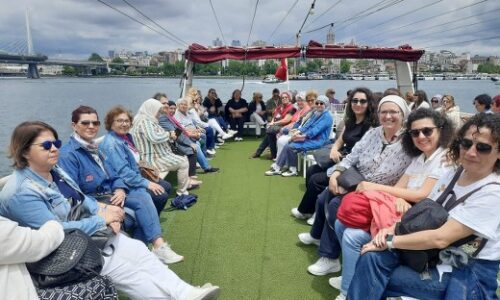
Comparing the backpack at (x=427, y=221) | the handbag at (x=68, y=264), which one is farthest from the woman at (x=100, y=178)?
the backpack at (x=427, y=221)

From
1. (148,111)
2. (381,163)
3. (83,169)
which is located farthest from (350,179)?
(148,111)

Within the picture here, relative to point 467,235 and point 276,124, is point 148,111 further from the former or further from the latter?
point 467,235

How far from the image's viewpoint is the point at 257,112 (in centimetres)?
888

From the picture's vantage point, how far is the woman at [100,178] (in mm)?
2678

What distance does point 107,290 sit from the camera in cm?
178

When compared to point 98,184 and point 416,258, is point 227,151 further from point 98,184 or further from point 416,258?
point 416,258

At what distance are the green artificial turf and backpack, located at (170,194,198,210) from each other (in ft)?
0.27

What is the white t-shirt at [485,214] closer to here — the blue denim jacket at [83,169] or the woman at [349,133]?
the woman at [349,133]

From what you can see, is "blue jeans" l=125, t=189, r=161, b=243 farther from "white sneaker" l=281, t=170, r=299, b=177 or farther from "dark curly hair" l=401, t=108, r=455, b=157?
"white sneaker" l=281, t=170, r=299, b=177

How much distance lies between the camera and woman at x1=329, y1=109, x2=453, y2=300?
2.26 meters

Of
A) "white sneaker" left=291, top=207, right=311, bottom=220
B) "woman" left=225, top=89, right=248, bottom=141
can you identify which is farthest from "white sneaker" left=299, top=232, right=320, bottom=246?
"woman" left=225, top=89, right=248, bottom=141

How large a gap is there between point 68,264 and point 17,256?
22cm

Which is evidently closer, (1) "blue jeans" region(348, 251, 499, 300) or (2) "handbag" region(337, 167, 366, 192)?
(1) "blue jeans" region(348, 251, 499, 300)

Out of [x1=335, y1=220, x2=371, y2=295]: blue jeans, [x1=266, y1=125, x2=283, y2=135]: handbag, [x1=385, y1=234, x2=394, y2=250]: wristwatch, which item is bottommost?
[x1=335, y1=220, x2=371, y2=295]: blue jeans
